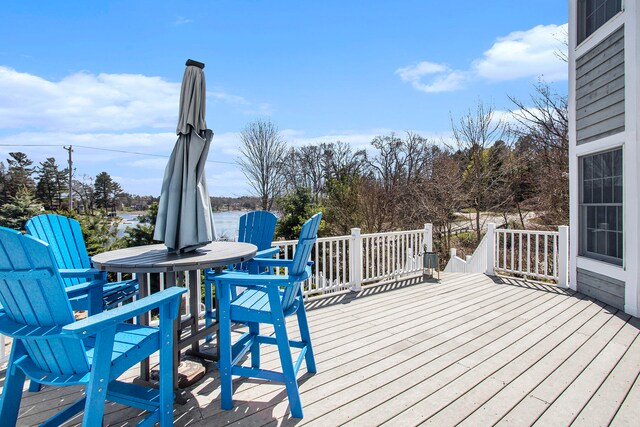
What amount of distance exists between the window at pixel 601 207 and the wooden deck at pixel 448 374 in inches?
33.5

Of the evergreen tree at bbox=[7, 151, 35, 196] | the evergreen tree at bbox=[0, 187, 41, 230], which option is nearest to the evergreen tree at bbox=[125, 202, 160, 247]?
the evergreen tree at bbox=[0, 187, 41, 230]

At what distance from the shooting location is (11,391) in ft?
5.27

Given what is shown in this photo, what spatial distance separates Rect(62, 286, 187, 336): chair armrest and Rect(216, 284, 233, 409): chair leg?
0.42 m

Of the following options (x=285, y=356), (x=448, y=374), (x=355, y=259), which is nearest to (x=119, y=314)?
(x=285, y=356)

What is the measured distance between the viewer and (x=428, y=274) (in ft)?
19.3

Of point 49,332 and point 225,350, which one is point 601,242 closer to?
point 225,350

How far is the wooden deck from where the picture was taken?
2.00 metres

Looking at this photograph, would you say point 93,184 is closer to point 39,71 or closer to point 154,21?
point 39,71

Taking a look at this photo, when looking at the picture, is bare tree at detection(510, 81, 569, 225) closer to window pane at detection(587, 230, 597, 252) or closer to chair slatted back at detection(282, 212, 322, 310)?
window pane at detection(587, 230, 597, 252)

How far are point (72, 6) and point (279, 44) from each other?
4.31m

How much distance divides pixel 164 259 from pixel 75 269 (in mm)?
940

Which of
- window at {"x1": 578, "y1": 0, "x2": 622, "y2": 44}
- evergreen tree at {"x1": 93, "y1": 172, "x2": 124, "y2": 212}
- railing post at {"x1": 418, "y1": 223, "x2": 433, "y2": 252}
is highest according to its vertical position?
window at {"x1": 578, "y1": 0, "x2": 622, "y2": 44}

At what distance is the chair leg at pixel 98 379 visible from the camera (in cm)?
132

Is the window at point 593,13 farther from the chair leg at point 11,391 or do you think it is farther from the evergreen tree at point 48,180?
the evergreen tree at point 48,180
